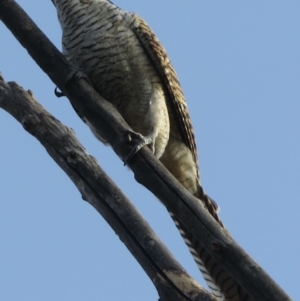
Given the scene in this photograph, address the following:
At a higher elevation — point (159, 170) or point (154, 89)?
point (154, 89)

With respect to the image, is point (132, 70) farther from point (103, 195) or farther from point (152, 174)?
point (103, 195)

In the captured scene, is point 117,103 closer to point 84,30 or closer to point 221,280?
point 84,30

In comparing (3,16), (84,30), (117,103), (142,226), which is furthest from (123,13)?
(142,226)

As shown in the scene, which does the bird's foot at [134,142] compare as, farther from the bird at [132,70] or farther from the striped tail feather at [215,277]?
the bird at [132,70]

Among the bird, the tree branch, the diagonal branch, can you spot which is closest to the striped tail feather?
the tree branch

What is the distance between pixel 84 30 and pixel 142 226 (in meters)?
2.33

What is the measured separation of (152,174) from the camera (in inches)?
143

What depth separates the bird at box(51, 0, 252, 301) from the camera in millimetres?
5277

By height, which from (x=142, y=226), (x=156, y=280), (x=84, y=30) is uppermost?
(x=84, y=30)

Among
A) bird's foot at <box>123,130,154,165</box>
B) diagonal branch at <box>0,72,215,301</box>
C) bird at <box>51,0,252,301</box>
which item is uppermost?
bird at <box>51,0,252,301</box>

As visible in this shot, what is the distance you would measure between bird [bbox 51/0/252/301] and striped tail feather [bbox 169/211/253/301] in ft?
1.77

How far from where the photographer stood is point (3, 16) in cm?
404

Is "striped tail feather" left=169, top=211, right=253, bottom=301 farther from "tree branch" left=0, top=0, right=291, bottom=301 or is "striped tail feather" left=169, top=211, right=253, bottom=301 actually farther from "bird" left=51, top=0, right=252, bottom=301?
"bird" left=51, top=0, right=252, bottom=301

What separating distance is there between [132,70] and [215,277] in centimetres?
175
